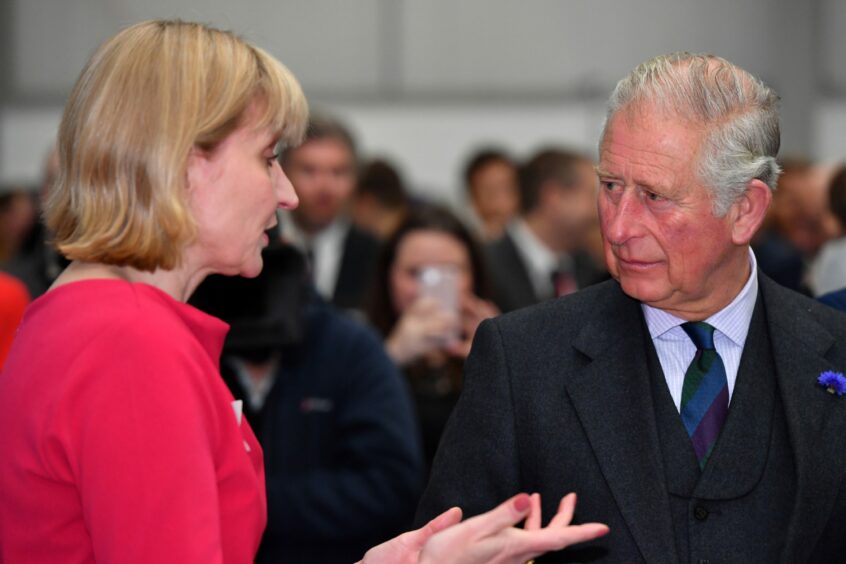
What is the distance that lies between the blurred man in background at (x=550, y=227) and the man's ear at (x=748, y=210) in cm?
319

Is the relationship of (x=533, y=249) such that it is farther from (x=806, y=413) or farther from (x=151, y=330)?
(x=151, y=330)

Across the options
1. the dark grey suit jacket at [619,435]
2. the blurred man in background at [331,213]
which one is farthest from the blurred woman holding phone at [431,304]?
the dark grey suit jacket at [619,435]

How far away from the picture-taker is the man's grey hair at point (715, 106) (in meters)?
2.12

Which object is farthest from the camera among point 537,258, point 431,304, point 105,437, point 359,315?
point 537,258

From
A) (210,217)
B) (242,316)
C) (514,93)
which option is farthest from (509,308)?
(514,93)

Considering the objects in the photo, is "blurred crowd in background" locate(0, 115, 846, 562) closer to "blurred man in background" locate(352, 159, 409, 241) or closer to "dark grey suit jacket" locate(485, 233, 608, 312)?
"dark grey suit jacket" locate(485, 233, 608, 312)

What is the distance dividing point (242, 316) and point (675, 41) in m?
8.27

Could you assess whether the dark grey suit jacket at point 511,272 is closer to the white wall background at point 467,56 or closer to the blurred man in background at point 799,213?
the blurred man in background at point 799,213

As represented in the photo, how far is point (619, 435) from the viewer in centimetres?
209

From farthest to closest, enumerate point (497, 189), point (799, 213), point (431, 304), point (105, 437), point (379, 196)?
1. point (497, 189)
2. point (379, 196)
3. point (799, 213)
4. point (431, 304)
5. point (105, 437)

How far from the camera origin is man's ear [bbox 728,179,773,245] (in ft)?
7.17

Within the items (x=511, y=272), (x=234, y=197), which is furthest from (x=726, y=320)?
(x=511, y=272)

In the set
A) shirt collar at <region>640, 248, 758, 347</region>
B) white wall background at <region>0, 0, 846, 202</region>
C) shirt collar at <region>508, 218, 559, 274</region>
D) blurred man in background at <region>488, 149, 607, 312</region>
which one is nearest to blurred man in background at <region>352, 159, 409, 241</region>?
blurred man in background at <region>488, 149, 607, 312</region>

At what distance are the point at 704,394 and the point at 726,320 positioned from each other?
15 cm
